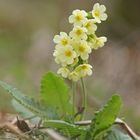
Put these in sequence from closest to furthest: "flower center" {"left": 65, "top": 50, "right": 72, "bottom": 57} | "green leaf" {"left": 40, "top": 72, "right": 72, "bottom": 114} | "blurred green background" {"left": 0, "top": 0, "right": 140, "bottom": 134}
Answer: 1. "flower center" {"left": 65, "top": 50, "right": 72, "bottom": 57}
2. "green leaf" {"left": 40, "top": 72, "right": 72, "bottom": 114}
3. "blurred green background" {"left": 0, "top": 0, "right": 140, "bottom": 134}

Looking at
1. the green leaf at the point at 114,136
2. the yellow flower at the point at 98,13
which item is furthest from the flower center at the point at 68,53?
the green leaf at the point at 114,136

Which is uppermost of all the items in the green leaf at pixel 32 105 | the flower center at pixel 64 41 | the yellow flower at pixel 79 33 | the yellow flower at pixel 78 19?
the yellow flower at pixel 78 19

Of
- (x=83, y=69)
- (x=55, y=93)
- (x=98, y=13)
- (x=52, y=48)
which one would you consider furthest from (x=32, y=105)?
(x=52, y=48)

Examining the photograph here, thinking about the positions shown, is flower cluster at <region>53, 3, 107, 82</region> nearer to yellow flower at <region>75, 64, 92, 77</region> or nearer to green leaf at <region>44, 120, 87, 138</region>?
yellow flower at <region>75, 64, 92, 77</region>

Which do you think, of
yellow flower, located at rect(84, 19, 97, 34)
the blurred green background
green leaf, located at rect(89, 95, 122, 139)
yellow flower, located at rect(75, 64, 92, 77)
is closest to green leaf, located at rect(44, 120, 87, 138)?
green leaf, located at rect(89, 95, 122, 139)

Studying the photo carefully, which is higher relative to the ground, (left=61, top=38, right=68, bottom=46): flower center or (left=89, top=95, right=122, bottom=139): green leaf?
(left=61, top=38, right=68, bottom=46): flower center

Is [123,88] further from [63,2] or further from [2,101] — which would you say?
[63,2]

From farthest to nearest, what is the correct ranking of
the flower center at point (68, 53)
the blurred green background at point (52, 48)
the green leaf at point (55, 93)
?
the blurred green background at point (52, 48) < the green leaf at point (55, 93) < the flower center at point (68, 53)

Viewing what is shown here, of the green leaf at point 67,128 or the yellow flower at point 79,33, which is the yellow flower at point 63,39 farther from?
the green leaf at point 67,128

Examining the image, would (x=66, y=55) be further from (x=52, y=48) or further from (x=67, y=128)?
(x=52, y=48)
